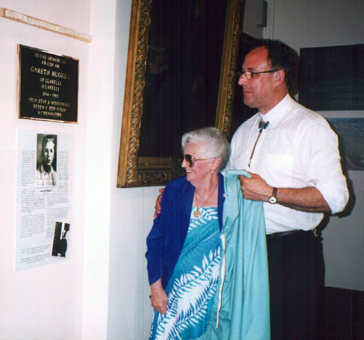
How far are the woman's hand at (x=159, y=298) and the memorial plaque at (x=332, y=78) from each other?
2690mm

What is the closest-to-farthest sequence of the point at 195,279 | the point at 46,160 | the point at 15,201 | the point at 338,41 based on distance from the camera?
the point at 15,201
the point at 46,160
the point at 195,279
the point at 338,41

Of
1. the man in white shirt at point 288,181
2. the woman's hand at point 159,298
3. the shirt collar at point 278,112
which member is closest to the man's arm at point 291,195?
the man in white shirt at point 288,181

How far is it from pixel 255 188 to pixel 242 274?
0.42 metres

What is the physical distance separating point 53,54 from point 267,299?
5.05ft

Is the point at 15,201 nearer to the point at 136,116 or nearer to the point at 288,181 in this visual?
the point at 136,116

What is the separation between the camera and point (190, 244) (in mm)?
2045

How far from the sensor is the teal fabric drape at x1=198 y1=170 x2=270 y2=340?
6.22ft

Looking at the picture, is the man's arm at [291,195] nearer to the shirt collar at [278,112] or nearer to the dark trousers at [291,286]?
the dark trousers at [291,286]

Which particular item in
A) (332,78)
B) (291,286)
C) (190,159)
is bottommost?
(291,286)

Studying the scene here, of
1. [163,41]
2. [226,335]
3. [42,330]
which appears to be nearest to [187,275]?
[226,335]

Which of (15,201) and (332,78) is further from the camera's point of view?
(332,78)

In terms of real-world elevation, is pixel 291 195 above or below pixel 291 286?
above

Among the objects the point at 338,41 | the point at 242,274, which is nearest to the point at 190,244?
the point at 242,274

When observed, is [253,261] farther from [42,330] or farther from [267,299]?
[42,330]
